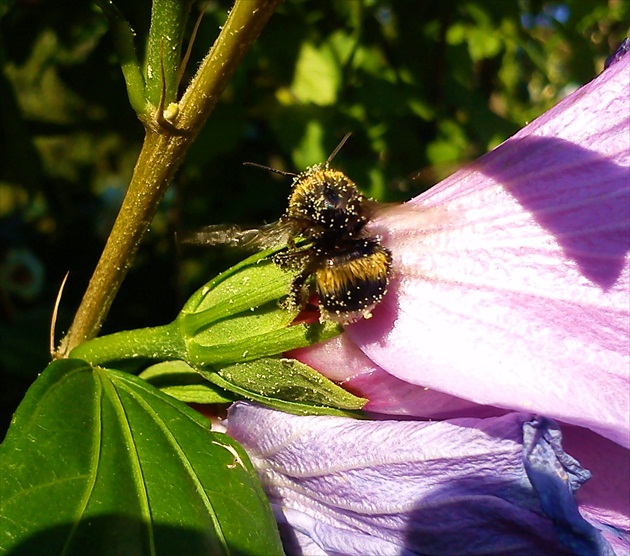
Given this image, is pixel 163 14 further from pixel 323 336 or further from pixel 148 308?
pixel 148 308

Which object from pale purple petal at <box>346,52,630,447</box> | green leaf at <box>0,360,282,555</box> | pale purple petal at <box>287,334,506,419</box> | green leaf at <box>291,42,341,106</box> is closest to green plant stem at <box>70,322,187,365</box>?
green leaf at <box>0,360,282,555</box>

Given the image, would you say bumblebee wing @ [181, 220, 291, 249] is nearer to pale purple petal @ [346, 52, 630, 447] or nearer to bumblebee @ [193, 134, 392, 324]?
bumblebee @ [193, 134, 392, 324]

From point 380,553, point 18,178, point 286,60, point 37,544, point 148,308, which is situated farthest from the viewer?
point 148,308

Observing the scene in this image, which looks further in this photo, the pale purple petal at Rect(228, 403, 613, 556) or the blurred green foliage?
the blurred green foliage

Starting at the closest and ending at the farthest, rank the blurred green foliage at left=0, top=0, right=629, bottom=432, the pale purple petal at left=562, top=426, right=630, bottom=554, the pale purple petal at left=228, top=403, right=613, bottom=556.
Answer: the pale purple petal at left=228, top=403, right=613, bottom=556, the pale purple petal at left=562, top=426, right=630, bottom=554, the blurred green foliage at left=0, top=0, right=629, bottom=432

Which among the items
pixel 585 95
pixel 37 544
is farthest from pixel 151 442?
pixel 585 95

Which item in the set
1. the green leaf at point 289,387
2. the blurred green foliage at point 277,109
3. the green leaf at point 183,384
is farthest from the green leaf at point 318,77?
the green leaf at point 289,387
